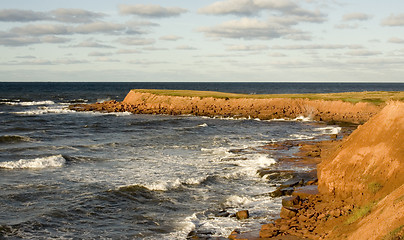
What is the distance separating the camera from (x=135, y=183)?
2391 cm

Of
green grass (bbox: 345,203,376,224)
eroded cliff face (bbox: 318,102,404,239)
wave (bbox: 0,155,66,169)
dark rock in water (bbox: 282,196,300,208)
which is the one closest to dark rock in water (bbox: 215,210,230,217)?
dark rock in water (bbox: 282,196,300,208)

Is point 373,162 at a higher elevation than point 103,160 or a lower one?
higher

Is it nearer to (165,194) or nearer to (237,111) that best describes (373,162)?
(165,194)

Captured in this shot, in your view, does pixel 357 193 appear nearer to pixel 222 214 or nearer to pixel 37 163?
pixel 222 214

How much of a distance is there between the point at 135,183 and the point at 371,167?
42.3 feet

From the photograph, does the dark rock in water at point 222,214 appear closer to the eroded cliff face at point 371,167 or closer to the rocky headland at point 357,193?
the rocky headland at point 357,193

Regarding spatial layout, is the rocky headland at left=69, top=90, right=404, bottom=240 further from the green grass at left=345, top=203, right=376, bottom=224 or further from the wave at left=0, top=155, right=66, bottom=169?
the wave at left=0, top=155, right=66, bottom=169

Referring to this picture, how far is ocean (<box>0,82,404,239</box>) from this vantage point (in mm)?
17312

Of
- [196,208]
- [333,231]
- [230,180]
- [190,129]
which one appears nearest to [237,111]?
[190,129]

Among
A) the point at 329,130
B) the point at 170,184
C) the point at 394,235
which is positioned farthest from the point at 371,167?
the point at 329,130

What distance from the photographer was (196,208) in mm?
19641

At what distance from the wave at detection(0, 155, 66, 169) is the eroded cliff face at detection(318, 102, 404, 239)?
1867cm

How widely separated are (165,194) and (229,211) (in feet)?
14.5

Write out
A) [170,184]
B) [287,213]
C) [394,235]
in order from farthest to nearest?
[170,184]
[287,213]
[394,235]
